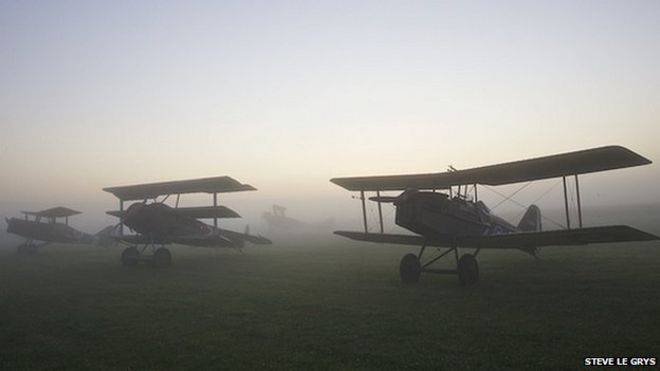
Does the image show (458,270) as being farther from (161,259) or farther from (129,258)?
(129,258)

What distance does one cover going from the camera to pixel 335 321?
6750 millimetres

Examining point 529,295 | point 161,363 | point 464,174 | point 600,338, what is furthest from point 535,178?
point 161,363

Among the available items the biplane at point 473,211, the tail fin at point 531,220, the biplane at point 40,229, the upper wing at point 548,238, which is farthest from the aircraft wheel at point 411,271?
the biplane at point 40,229

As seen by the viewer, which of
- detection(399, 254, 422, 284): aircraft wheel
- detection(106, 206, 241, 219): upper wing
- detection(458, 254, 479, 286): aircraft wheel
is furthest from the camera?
detection(106, 206, 241, 219): upper wing

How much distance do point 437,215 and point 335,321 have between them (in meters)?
4.66

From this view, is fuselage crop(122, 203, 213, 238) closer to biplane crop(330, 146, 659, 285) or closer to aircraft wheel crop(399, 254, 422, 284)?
biplane crop(330, 146, 659, 285)

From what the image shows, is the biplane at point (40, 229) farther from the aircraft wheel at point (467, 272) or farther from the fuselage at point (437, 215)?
the aircraft wheel at point (467, 272)

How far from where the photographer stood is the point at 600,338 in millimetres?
5418

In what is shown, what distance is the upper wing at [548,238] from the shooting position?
8.01m

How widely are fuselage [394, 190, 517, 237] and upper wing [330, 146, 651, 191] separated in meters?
0.77

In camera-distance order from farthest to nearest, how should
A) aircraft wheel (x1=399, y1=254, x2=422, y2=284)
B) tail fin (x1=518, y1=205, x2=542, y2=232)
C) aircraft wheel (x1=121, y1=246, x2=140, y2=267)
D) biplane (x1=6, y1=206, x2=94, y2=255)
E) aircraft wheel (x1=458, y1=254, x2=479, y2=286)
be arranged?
1. biplane (x1=6, y1=206, x2=94, y2=255)
2. aircraft wheel (x1=121, y1=246, x2=140, y2=267)
3. tail fin (x1=518, y1=205, x2=542, y2=232)
4. aircraft wheel (x1=399, y1=254, x2=422, y2=284)
5. aircraft wheel (x1=458, y1=254, x2=479, y2=286)

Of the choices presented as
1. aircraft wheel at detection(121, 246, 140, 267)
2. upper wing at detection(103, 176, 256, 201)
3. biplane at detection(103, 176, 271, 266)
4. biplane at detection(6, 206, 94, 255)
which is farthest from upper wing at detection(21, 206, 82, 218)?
aircraft wheel at detection(121, 246, 140, 267)

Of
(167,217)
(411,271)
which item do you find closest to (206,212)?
(167,217)

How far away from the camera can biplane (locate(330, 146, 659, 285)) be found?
8578 mm
